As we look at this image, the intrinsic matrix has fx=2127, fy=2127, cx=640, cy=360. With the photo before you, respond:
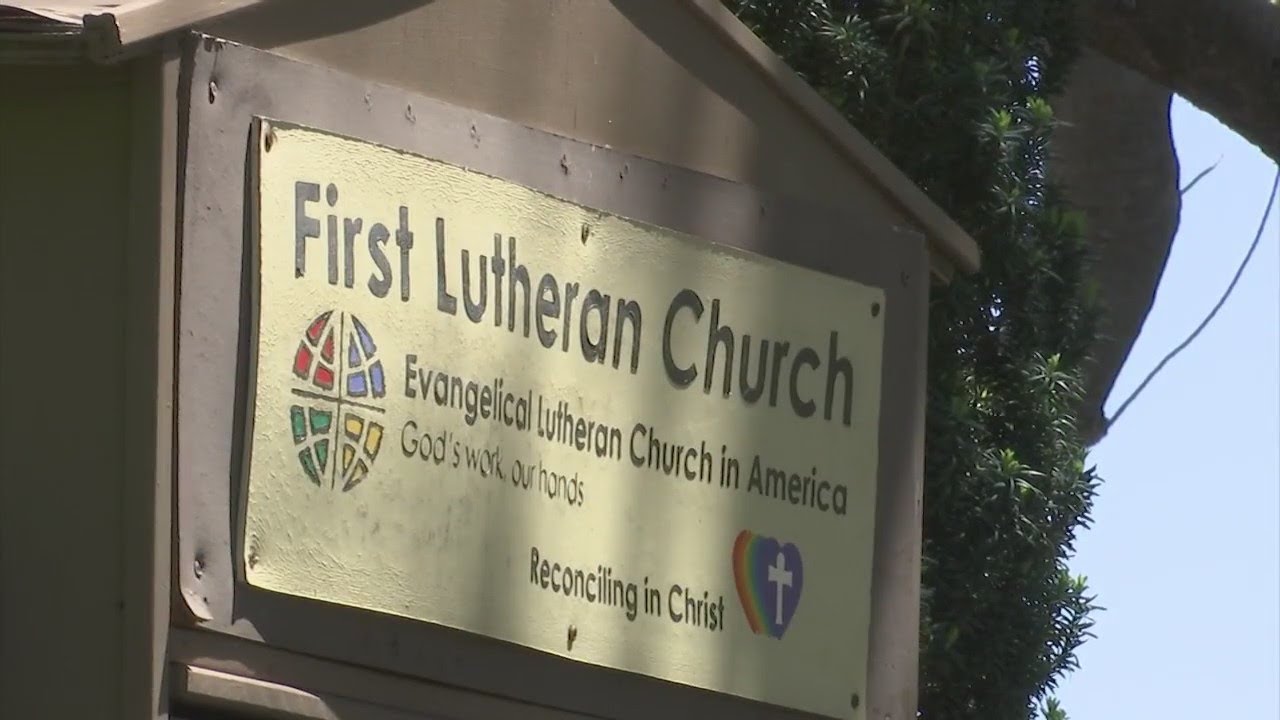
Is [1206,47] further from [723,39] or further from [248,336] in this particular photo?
[248,336]

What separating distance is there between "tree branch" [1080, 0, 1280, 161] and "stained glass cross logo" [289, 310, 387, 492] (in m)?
4.79

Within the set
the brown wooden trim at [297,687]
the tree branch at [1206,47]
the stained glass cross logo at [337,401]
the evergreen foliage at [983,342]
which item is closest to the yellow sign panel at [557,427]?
the stained glass cross logo at [337,401]

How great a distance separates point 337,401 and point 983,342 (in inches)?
111

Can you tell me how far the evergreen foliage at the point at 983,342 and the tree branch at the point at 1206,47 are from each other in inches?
73.3

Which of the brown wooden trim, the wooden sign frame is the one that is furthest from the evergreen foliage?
the brown wooden trim

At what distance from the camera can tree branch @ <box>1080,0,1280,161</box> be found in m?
7.55

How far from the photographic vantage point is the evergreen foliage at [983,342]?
5410mm

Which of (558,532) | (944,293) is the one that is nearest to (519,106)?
(558,532)

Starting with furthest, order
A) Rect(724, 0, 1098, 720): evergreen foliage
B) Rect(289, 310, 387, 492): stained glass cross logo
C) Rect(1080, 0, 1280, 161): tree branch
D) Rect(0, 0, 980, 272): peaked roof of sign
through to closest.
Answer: Rect(1080, 0, 1280, 161): tree branch → Rect(724, 0, 1098, 720): evergreen foliage → Rect(289, 310, 387, 492): stained glass cross logo → Rect(0, 0, 980, 272): peaked roof of sign

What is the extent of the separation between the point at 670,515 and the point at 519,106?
74 centimetres

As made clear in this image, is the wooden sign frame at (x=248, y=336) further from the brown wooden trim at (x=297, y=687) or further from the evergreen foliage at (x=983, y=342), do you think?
the evergreen foliage at (x=983, y=342)

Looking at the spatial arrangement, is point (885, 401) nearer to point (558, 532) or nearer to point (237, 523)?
point (558, 532)

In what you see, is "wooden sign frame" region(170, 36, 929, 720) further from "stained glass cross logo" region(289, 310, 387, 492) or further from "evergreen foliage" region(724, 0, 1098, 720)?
"evergreen foliage" region(724, 0, 1098, 720)

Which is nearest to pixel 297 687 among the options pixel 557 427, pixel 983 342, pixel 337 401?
pixel 337 401
